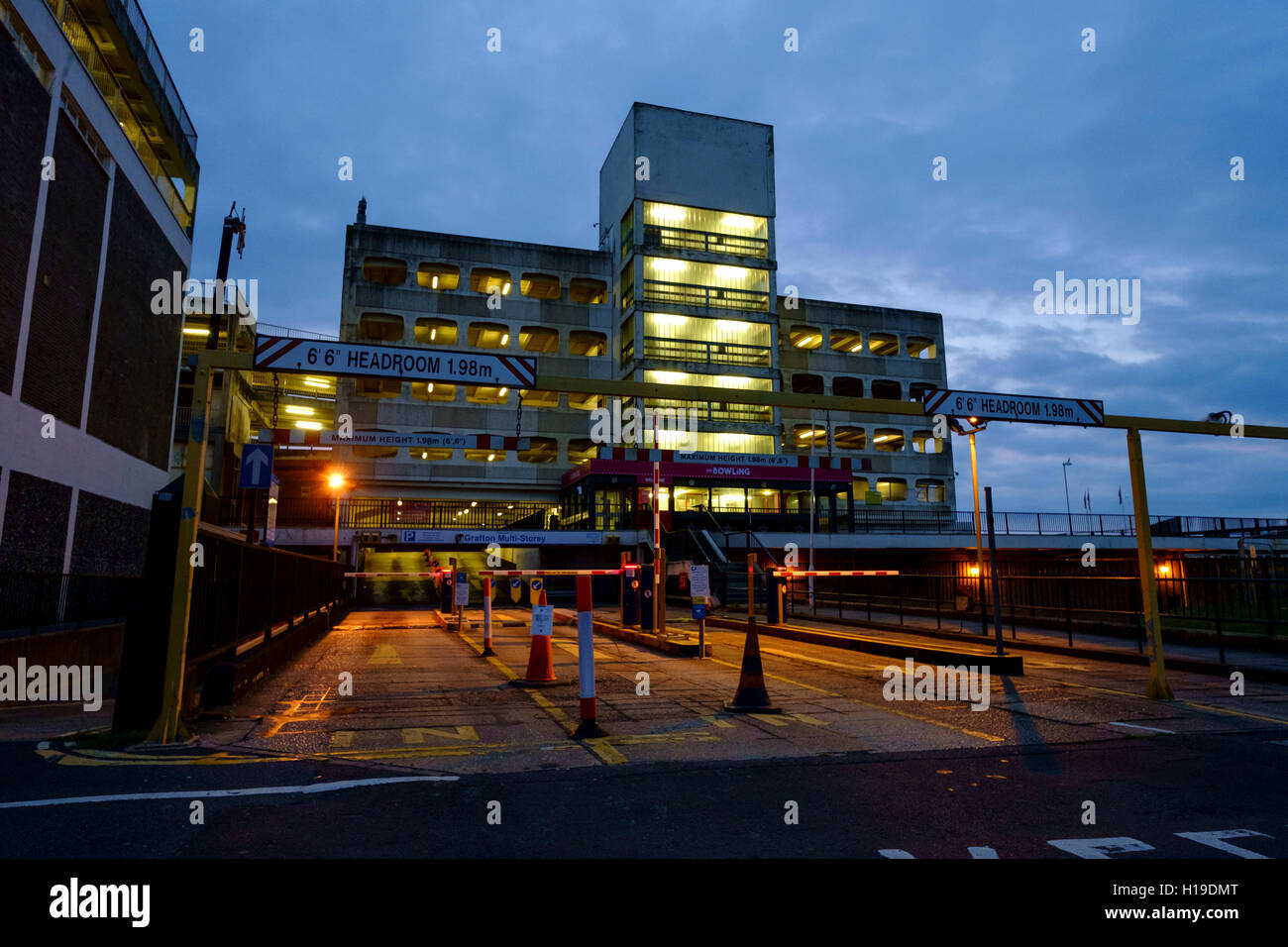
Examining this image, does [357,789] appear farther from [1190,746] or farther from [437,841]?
[1190,746]

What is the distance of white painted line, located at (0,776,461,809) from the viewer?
4641 mm

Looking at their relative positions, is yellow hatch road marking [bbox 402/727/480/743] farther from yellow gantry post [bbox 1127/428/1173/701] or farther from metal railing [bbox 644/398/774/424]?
metal railing [bbox 644/398/774/424]

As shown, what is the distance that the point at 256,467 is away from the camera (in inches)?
429

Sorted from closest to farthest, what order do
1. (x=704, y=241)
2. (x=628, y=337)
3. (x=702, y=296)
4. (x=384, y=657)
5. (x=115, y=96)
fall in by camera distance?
(x=384, y=657), (x=115, y=96), (x=628, y=337), (x=702, y=296), (x=704, y=241)

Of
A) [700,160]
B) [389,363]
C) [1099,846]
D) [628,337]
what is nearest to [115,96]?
[389,363]

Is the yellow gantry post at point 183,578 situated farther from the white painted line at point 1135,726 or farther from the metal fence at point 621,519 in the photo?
the metal fence at point 621,519

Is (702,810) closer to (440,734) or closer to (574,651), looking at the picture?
(440,734)

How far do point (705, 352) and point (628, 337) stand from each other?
5.50m

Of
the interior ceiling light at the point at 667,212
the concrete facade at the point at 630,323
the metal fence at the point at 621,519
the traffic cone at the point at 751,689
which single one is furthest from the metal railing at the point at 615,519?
the traffic cone at the point at 751,689

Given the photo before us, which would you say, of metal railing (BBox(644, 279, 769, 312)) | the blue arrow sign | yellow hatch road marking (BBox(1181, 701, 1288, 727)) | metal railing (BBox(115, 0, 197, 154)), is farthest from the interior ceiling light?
yellow hatch road marking (BBox(1181, 701, 1288, 727))

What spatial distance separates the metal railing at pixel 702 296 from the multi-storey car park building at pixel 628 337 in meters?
0.13

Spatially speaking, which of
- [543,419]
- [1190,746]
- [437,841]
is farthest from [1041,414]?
[543,419]

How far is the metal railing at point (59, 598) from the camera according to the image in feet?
40.2

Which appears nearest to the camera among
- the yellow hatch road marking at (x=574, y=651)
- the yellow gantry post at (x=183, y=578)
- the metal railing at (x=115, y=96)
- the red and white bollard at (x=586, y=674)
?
the yellow gantry post at (x=183, y=578)
